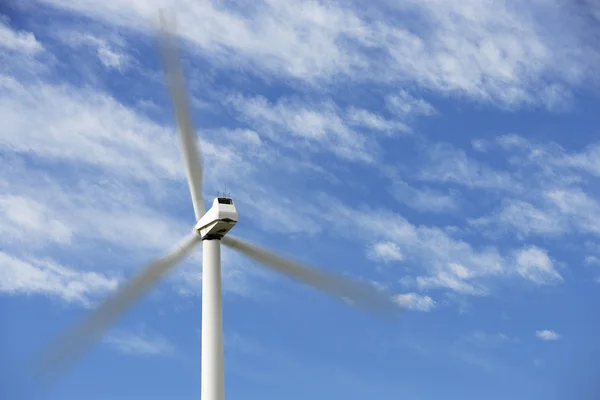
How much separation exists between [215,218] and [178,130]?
5413mm

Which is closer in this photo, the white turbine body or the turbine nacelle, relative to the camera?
the white turbine body

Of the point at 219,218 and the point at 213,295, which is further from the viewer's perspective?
the point at 213,295

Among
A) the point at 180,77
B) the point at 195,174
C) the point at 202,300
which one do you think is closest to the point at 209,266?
the point at 202,300

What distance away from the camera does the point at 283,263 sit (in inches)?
1671

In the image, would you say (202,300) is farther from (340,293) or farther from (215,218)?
(340,293)

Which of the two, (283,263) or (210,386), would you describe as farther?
(283,263)

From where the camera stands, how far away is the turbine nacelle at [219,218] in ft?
133

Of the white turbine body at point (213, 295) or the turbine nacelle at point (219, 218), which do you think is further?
the turbine nacelle at point (219, 218)

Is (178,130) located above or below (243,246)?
above

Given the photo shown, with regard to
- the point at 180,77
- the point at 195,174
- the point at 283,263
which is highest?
the point at 180,77

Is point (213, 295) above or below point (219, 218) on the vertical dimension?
below

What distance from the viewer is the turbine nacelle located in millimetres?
40656

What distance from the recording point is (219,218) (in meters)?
40.5

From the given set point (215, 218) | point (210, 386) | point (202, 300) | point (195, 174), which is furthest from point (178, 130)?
point (210, 386)
